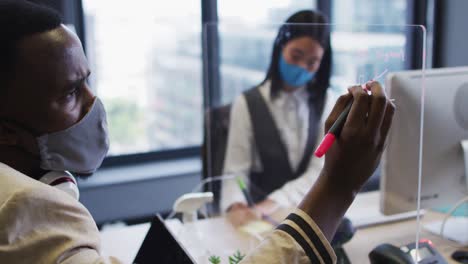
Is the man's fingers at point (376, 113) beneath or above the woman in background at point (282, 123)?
above

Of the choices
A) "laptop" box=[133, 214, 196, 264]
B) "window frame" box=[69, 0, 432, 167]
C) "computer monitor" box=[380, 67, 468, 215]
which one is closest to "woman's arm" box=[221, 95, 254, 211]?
"window frame" box=[69, 0, 432, 167]

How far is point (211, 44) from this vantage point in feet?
6.67

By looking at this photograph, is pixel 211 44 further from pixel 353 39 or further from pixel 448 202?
pixel 448 202

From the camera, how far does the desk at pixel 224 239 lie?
1.38m

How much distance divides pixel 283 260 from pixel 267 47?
1.57m

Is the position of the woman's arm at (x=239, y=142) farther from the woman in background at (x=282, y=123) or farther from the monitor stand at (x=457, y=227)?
the monitor stand at (x=457, y=227)

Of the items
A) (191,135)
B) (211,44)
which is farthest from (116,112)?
(211,44)

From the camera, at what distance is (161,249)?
96 cm

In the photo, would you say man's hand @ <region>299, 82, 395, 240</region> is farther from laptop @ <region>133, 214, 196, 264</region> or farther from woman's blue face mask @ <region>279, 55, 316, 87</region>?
woman's blue face mask @ <region>279, 55, 316, 87</region>

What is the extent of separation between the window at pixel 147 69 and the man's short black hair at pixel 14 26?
219cm

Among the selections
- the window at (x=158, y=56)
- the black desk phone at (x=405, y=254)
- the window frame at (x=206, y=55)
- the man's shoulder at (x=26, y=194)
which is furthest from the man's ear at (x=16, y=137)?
the window at (x=158, y=56)

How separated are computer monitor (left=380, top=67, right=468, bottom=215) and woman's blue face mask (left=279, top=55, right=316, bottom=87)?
2.00 ft

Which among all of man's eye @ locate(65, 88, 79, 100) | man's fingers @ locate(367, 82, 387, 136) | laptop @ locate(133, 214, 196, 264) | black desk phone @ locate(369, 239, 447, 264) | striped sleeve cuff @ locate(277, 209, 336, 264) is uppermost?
man's eye @ locate(65, 88, 79, 100)

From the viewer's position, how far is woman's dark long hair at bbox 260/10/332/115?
1.77m
